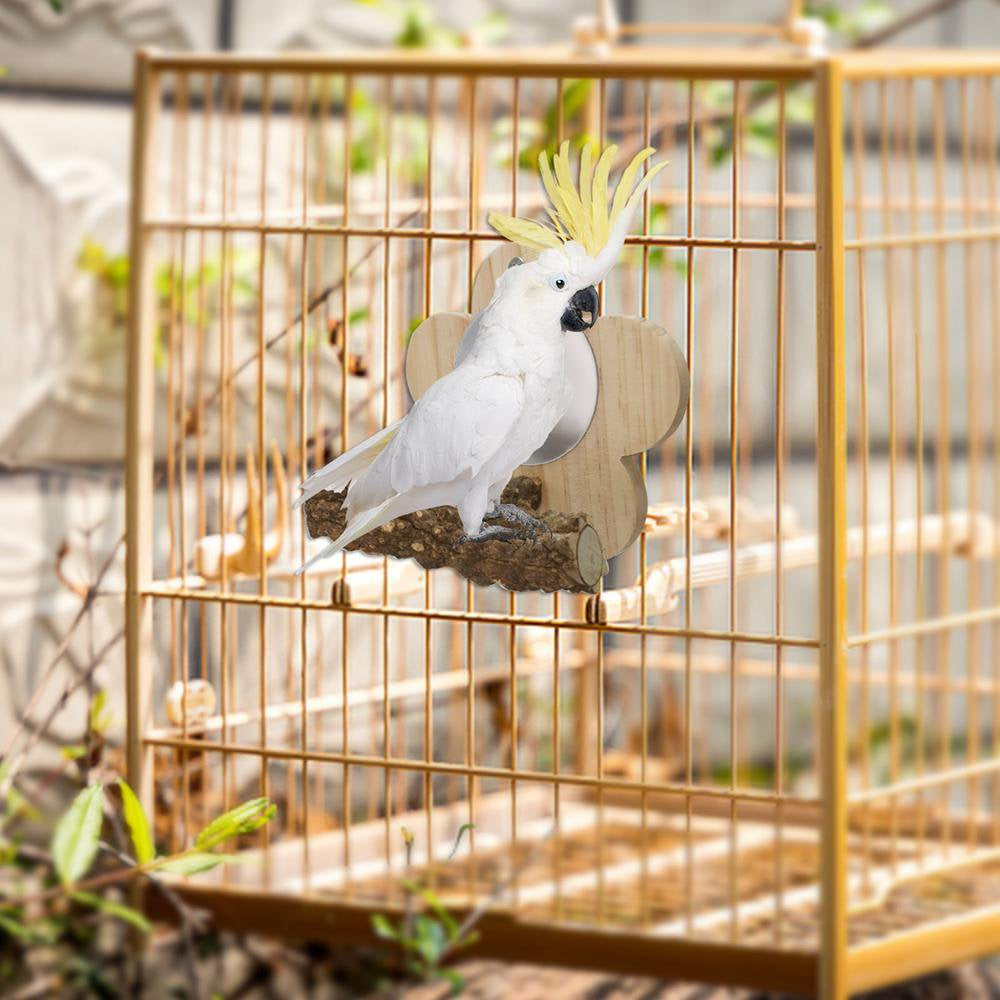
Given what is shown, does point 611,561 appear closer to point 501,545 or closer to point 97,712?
point 501,545

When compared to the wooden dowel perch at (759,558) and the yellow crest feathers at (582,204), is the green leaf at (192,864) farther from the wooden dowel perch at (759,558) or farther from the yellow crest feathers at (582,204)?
the yellow crest feathers at (582,204)

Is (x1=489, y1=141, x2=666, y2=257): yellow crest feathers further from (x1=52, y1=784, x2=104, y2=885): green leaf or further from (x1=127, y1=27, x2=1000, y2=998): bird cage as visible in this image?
(x1=52, y1=784, x2=104, y2=885): green leaf

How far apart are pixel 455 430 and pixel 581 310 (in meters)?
0.12

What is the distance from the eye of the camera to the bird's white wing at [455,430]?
3.18 ft

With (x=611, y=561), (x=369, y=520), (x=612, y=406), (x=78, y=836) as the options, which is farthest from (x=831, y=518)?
(x=78, y=836)

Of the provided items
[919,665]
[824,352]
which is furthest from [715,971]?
[824,352]

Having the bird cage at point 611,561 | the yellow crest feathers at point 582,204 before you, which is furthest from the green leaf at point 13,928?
the yellow crest feathers at point 582,204

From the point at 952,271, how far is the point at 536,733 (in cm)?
126

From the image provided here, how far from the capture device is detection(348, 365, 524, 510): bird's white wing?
0.97 m

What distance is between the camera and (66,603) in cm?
202

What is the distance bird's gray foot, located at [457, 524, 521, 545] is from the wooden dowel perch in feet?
0.43

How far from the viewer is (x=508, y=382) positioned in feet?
3.18

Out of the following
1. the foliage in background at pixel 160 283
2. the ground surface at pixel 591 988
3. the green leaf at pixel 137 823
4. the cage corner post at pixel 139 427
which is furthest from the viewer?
the foliage in background at pixel 160 283

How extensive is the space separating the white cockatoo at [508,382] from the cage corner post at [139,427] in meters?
0.40
